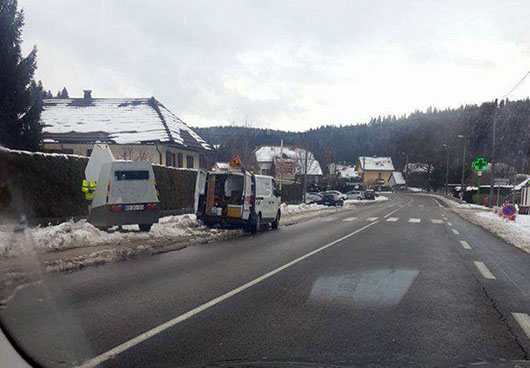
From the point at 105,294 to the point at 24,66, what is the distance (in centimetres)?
1972

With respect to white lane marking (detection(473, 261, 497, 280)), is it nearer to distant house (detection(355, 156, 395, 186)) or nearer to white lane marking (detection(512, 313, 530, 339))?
white lane marking (detection(512, 313, 530, 339))

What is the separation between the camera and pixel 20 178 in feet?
41.4


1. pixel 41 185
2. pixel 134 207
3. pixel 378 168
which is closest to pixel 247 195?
pixel 134 207

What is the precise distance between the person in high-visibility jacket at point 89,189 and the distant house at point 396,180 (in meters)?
121

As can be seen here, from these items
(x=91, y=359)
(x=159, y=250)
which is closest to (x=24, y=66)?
(x=159, y=250)

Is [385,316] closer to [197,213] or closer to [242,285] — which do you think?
[242,285]

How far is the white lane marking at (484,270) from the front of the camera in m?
8.00

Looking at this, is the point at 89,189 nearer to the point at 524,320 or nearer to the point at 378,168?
the point at 524,320

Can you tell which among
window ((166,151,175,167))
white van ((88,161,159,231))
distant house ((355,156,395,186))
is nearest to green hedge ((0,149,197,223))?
white van ((88,161,159,231))

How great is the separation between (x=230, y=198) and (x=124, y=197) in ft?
12.0

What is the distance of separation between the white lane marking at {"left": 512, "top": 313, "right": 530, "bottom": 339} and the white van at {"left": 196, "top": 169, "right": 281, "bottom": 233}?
401 inches

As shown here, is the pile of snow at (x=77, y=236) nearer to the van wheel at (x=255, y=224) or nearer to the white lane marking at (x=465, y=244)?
the van wheel at (x=255, y=224)

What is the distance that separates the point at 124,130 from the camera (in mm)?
32031

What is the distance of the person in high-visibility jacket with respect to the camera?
14.3 metres
